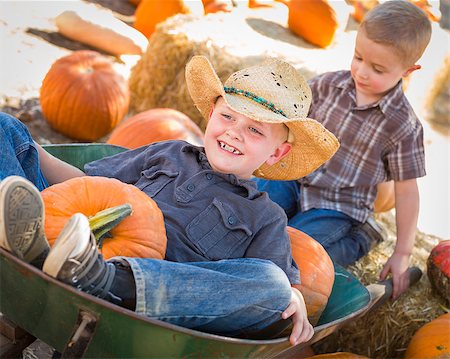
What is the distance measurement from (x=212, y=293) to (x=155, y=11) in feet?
16.6

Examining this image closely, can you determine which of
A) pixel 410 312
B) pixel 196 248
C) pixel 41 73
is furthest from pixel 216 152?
pixel 41 73

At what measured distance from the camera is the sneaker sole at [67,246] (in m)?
1.43

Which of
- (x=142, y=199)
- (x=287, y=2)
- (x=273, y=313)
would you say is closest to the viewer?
(x=273, y=313)

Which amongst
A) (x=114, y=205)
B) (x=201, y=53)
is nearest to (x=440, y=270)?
(x=114, y=205)

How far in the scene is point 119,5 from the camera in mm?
7148

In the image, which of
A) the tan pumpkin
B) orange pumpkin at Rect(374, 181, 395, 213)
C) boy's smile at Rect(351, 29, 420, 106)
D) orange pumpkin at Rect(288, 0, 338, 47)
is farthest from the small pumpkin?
boy's smile at Rect(351, 29, 420, 106)

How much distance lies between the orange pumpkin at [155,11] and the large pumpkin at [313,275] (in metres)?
4.34

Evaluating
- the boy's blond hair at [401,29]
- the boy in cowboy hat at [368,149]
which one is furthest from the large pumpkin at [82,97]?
the boy's blond hair at [401,29]

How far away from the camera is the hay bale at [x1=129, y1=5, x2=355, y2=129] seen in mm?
4594

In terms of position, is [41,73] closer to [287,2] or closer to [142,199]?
[287,2]

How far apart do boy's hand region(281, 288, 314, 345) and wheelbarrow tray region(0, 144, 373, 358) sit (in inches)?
2.7

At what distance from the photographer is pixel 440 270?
2961mm

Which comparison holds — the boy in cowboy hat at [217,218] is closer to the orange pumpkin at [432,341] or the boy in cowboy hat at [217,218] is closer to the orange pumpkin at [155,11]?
the orange pumpkin at [432,341]

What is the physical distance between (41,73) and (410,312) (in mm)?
3358
